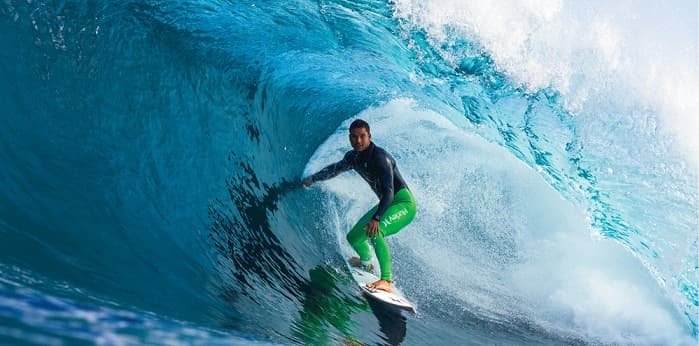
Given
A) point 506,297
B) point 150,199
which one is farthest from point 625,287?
point 150,199

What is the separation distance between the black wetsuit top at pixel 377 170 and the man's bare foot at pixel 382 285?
0.55 m

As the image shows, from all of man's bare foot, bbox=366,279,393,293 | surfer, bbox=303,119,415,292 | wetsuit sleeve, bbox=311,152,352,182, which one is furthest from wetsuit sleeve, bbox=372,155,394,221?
man's bare foot, bbox=366,279,393,293

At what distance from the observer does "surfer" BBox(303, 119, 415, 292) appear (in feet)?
16.4

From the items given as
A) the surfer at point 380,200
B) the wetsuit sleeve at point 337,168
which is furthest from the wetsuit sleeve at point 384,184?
A: the wetsuit sleeve at point 337,168

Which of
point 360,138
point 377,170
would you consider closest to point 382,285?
point 377,170

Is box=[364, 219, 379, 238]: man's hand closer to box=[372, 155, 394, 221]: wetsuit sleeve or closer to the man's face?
box=[372, 155, 394, 221]: wetsuit sleeve

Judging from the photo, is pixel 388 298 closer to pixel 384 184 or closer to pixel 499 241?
pixel 384 184

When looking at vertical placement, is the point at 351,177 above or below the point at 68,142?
above

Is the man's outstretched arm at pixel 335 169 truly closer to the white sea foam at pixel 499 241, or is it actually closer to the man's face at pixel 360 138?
the man's face at pixel 360 138

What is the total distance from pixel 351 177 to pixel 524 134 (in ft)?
8.67

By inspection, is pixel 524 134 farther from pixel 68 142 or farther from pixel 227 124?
pixel 68 142

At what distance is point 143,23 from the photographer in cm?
661

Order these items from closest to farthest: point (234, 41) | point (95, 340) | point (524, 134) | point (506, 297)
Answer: point (95, 340) < point (506, 297) < point (234, 41) < point (524, 134)

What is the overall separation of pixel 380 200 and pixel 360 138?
21.6 inches
